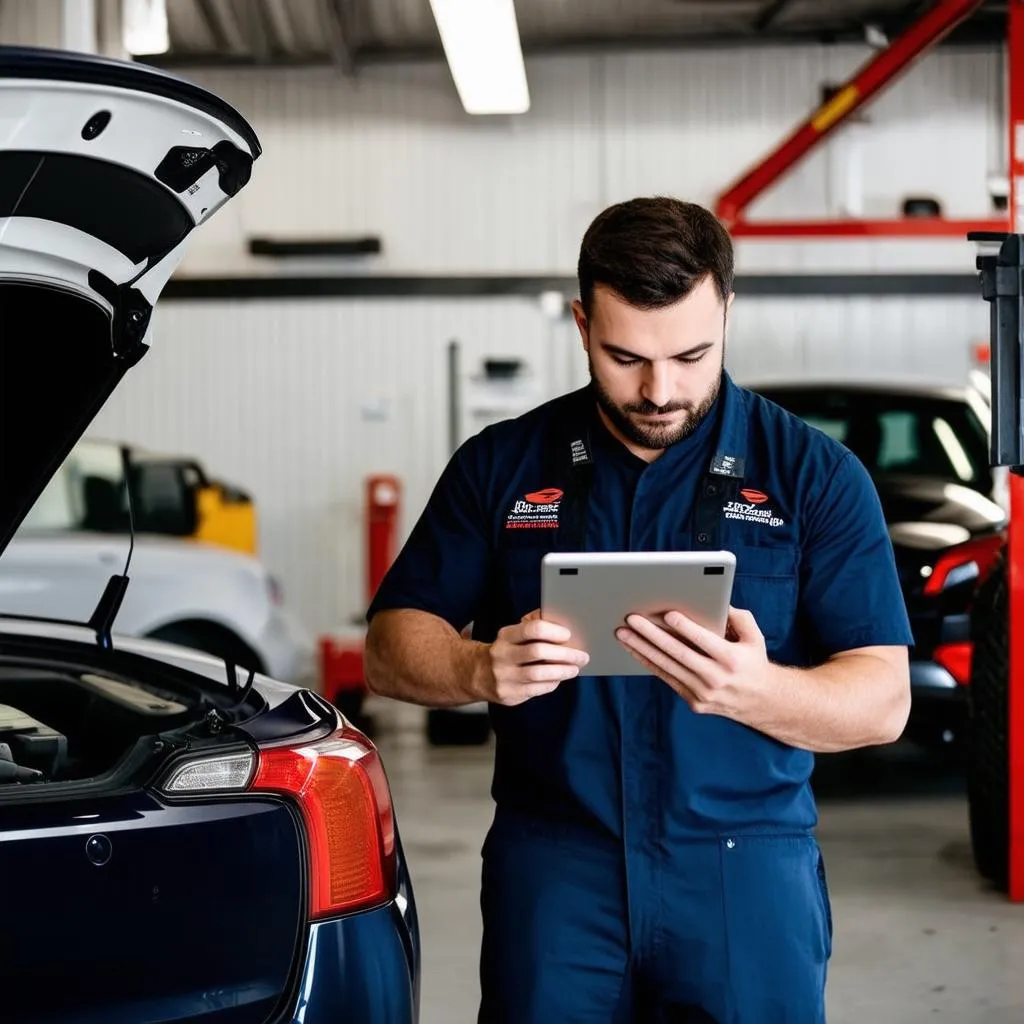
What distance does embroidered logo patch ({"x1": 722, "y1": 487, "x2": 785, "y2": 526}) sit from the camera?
1.71 meters

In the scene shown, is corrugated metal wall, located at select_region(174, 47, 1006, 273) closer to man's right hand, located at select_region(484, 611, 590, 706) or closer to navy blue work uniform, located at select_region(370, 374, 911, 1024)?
navy blue work uniform, located at select_region(370, 374, 911, 1024)

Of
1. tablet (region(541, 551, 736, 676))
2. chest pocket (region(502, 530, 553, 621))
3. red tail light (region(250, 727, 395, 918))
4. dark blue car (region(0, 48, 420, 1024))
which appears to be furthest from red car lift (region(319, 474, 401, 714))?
tablet (region(541, 551, 736, 676))

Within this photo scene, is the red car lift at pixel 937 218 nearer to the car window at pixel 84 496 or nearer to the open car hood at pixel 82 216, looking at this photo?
the open car hood at pixel 82 216

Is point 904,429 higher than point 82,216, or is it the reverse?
point 82,216

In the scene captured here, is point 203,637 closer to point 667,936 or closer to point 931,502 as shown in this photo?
point 931,502

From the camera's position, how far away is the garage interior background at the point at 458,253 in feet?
30.9

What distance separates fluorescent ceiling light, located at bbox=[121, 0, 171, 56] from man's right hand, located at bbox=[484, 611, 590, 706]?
442 cm

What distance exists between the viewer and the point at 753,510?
1715 mm

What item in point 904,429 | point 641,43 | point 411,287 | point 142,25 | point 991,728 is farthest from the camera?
point 411,287

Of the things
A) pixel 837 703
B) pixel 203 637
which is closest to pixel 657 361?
pixel 837 703

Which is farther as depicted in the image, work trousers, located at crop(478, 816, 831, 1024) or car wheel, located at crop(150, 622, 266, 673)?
car wheel, located at crop(150, 622, 266, 673)

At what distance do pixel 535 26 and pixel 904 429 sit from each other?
465 cm

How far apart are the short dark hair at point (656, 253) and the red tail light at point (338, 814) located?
2.34 feet

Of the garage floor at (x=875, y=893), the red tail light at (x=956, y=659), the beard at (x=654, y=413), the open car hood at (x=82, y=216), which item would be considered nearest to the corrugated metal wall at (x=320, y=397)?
the garage floor at (x=875, y=893)
